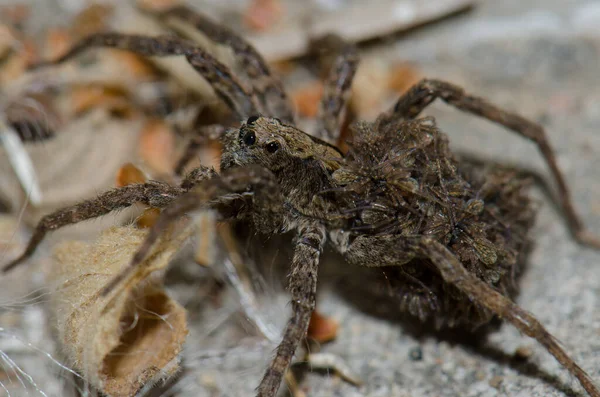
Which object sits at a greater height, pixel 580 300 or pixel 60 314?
pixel 580 300

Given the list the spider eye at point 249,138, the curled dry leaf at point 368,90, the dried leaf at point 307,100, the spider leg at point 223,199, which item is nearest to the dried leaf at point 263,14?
the dried leaf at point 307,100

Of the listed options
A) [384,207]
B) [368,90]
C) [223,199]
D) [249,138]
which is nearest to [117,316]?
[223,199]

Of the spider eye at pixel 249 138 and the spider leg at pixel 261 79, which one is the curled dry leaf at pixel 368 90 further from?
the spider eye at pixel 249 138

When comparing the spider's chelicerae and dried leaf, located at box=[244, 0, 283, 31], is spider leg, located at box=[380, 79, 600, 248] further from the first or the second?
dried leaf, located at box=[244, 0, 283, 31]

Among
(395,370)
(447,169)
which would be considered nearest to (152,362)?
(395,370)

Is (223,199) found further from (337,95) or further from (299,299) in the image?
(337,95)

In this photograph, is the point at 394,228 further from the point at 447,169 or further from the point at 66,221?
the point at 66,221

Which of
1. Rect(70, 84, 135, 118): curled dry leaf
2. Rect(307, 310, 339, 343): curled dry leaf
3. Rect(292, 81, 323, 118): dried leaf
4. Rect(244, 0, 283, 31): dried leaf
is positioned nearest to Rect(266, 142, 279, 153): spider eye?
Rect(307, 310, 339, 343): curled dry leaf
